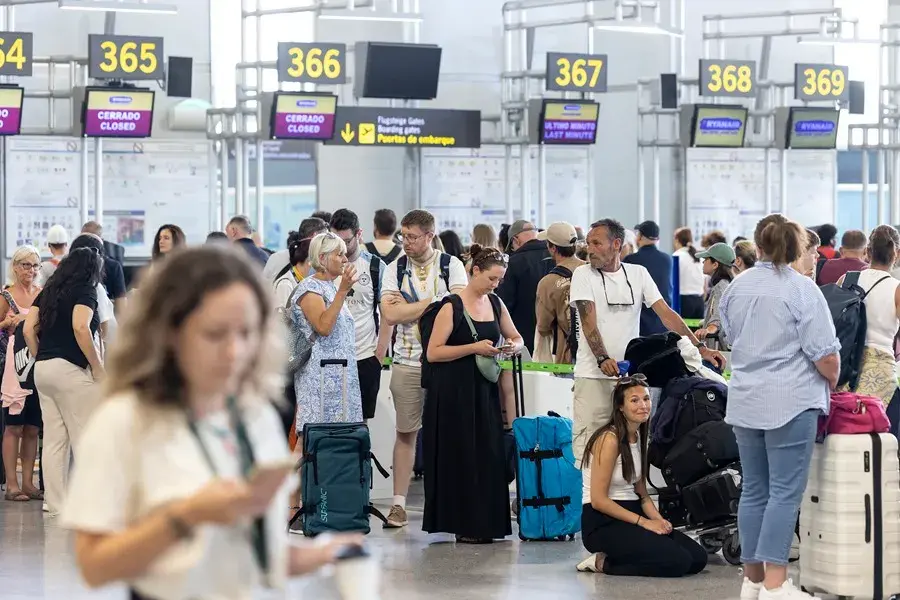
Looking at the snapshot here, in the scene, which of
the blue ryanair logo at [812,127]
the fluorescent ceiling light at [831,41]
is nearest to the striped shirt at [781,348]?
the fluorescent ceiling light at [831,41]

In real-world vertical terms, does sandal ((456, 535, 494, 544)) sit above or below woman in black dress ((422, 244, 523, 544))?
below

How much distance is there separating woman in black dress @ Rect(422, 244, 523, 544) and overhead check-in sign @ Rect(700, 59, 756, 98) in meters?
12.4

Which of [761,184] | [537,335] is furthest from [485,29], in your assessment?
[537,335]

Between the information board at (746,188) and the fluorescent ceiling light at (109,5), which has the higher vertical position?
the fluorescent ceiling light at (109,5)

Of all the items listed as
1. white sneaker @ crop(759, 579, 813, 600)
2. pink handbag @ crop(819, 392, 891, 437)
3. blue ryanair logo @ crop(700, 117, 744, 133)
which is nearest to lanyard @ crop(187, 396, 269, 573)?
white sneaker @ crop(759, 579, 813, 600)

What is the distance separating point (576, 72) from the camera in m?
18.4

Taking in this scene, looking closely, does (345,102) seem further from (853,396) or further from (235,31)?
(853,396)

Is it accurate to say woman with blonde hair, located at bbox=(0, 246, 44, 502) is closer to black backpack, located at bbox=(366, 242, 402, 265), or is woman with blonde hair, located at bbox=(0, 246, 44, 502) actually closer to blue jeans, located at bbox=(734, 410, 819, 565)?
black backpack, located at bbox=(366, 242, 402, 265)

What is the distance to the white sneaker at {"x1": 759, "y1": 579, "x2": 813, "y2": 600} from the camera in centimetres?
552

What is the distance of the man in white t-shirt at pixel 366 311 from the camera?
314 inches

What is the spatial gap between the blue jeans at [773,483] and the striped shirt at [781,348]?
69 millimetres

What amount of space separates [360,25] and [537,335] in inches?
389

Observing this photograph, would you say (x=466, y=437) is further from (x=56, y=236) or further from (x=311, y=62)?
(x=311, y=62)

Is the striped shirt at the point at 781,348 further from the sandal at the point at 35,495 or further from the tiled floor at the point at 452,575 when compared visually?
the sandal at the point at 35,495
